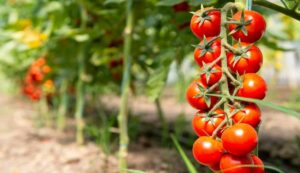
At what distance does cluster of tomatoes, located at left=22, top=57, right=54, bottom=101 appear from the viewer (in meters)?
2.50

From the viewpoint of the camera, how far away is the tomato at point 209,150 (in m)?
0.70

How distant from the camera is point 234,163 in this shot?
69cm

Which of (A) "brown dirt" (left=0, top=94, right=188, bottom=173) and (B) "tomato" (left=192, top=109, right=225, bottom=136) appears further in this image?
(A) "brown dirt" (left=0, top=94, right=188, bottom=173)

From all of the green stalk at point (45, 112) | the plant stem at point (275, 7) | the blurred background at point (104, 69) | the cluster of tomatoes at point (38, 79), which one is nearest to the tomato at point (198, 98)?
the plant stem at point (275, 7)

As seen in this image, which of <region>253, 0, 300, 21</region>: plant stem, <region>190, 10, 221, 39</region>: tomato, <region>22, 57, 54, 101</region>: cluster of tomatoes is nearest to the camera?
<region>190, 10, 221, 39</region>: tomato

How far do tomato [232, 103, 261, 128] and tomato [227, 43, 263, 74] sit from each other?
0.06 m

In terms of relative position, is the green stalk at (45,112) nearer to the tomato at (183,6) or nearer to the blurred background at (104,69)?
the blurred background at (104,69)

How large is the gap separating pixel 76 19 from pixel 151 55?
0.42 metres

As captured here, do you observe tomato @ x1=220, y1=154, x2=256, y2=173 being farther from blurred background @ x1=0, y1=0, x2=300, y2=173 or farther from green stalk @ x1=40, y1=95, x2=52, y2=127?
green stalk @ x1=40, y1=95, x2=52, y2=127

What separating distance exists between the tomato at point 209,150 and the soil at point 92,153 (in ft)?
2.98

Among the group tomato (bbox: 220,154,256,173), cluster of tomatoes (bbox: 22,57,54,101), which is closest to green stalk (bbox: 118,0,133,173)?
tomato (bbox: 220,154,256,173)

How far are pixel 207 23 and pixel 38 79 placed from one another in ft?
6.35

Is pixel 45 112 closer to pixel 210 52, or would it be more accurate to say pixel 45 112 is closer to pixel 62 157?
pixel 62 157

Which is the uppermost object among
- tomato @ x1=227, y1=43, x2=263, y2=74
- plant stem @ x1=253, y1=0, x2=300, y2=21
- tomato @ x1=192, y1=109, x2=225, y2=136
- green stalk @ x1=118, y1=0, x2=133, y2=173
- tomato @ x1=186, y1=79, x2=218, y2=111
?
plant stem @ x1=253, y1=0, x2=300, y2=21
